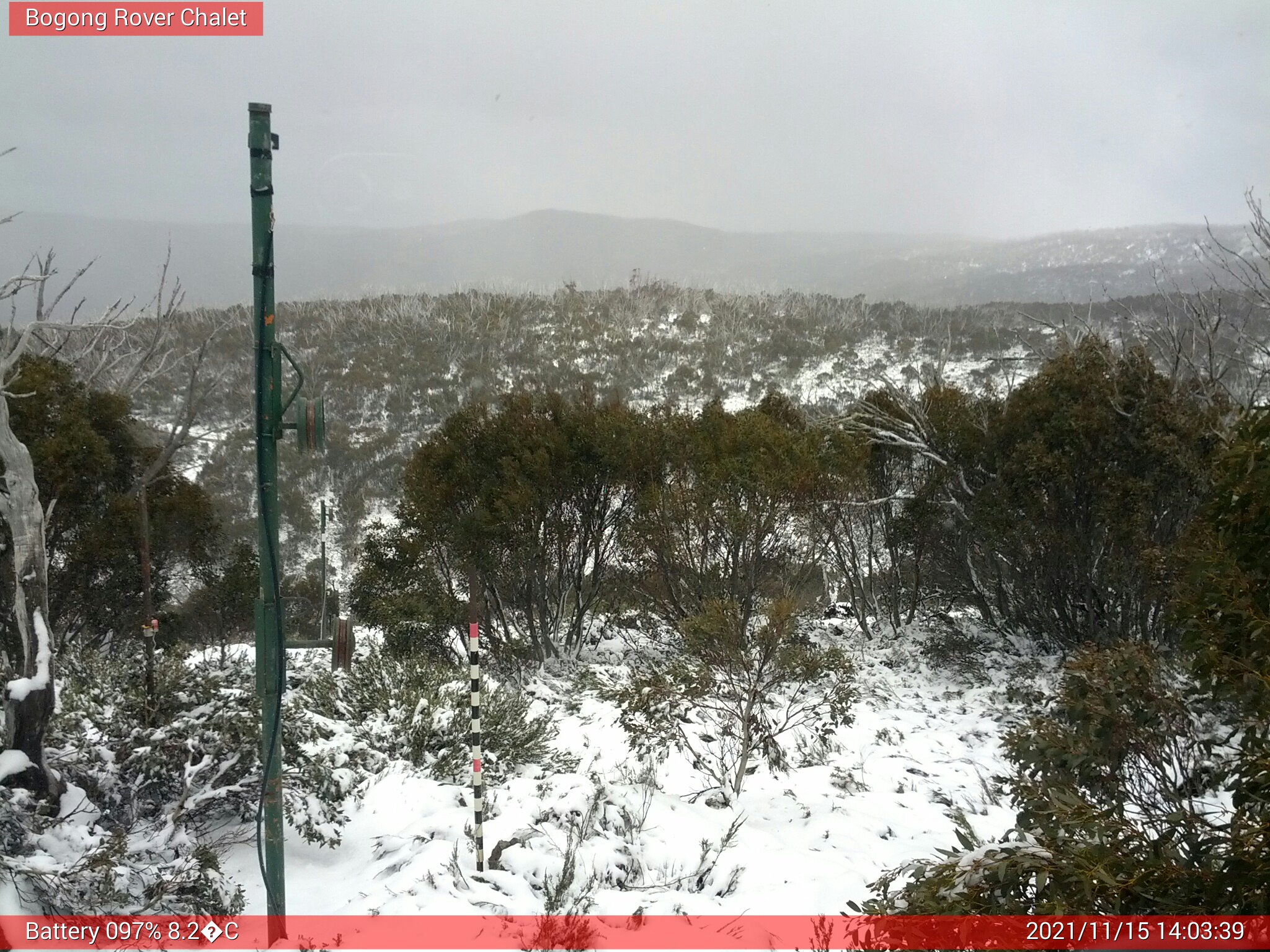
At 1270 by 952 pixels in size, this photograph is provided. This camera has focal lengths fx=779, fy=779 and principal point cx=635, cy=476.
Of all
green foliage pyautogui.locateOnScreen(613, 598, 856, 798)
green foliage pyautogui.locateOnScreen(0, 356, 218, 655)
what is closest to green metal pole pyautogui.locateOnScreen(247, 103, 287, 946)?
green foliage pyautogui.locateOnScreen(613, 598, 856, 798)

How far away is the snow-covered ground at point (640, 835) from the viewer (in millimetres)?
4125

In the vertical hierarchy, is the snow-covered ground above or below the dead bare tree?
below

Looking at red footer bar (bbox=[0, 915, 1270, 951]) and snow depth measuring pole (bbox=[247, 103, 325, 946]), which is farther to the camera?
red footer bar (bbox=[0, 915, 1270, 951])

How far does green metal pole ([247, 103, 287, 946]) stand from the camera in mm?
3285

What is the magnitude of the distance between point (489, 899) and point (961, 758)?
5150 mm

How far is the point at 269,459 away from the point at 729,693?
4744 millimetres

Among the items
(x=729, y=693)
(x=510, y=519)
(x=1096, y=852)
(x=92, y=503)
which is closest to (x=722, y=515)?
(x=510, y=519)

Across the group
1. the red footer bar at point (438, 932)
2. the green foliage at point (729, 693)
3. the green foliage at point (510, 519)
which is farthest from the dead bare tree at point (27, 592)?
the green foliage at point (510, 519)

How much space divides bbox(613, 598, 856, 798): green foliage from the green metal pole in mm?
3295

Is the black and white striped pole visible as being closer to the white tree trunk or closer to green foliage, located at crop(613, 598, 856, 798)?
green foliage, located at crop(613, 598, 856, 798)

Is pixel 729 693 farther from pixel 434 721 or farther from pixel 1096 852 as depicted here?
pixel 1096 852

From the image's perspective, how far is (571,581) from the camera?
1167 centimetres

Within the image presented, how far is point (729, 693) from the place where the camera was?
6957 millimetres

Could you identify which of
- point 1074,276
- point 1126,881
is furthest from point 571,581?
point 1074,276
